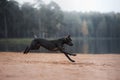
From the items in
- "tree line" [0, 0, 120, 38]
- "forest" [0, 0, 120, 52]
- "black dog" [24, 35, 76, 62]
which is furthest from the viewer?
"tree line" [0, 0, 120, 38]

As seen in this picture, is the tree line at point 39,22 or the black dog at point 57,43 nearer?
the black dog at point 57,43

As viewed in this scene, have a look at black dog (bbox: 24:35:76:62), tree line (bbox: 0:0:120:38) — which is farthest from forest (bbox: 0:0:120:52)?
black dog (bbox: 24:35:76:62)

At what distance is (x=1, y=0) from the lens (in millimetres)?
15820

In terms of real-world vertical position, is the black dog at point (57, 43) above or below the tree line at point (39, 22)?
below

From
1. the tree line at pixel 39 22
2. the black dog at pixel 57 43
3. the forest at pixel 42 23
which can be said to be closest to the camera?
the black dog at pixel 57 43

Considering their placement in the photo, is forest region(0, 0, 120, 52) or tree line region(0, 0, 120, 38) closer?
forest region(0, 0, 120, 52)

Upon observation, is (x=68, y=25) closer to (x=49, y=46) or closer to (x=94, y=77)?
(x=49, y=46)

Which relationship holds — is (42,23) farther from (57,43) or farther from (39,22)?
(57,43)

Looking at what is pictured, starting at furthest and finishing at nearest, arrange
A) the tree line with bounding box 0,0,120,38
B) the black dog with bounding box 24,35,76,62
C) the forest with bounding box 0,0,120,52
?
the tree line with bounding box 0,0,120,38 < the forest with bounding box 0,0,120,52 < the black dog with bounding box 24,35,76,62

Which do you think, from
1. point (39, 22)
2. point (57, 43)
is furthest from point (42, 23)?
point (57, 43)

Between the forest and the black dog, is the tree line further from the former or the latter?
the black dog

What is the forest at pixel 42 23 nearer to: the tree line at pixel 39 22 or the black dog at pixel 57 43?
the tree line at pixel 39 22

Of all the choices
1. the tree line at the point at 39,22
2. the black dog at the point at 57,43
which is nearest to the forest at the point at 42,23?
the tree line at the point at 39,22

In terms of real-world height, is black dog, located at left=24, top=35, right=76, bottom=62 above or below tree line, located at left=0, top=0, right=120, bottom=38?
below
